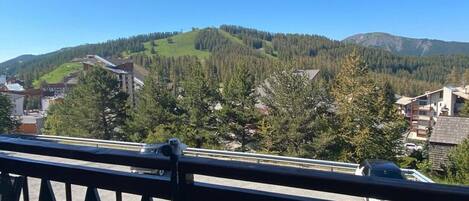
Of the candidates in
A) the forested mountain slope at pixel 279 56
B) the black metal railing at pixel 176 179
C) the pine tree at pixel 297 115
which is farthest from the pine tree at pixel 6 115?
the forested mountain slope at pixel 279 56

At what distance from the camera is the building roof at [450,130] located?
2353 cm

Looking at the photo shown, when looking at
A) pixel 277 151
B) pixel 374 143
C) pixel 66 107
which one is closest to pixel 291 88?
pixel 277 151

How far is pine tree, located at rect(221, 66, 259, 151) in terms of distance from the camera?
97.5 ft

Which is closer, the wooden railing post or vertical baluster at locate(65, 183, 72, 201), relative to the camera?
the wooden railing post

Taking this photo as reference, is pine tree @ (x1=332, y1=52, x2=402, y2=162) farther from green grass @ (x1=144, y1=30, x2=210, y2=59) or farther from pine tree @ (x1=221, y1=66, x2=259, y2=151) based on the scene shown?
green grass @ (x1=144, y1=30, x2=210, y2=59)

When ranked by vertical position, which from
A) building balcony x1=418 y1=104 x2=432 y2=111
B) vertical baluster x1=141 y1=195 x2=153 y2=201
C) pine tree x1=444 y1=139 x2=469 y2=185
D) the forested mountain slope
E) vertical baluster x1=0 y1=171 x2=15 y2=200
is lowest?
building balcony x1=418 y1=104 x2=432 y2=111

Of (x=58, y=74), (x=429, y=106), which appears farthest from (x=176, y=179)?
(x=58, y=74)

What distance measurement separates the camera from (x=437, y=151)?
2375 centimetres

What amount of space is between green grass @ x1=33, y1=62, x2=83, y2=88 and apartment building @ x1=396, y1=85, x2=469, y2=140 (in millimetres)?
92082

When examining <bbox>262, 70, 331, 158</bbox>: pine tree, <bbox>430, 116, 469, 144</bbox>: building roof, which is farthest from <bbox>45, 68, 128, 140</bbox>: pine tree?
<bbox>430, 116, 469, 144</bbox>: building roof

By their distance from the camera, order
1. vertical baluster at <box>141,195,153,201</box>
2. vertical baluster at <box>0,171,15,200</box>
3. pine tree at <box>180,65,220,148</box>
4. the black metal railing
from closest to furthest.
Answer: the black metal railing < vertical baluster at <box>141,195,153,201</box> < vertical baluster at <box>0,171,15,200</box> < pine tree at <box>180,65,220,148</box>

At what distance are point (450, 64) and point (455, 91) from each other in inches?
3958

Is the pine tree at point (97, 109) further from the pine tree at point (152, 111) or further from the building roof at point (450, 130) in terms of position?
the building roof at point (450, 130)

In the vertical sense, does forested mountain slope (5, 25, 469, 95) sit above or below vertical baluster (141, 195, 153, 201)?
above
